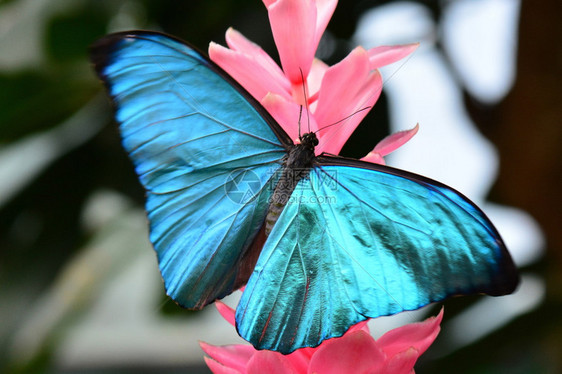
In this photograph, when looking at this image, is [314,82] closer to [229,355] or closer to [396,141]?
[396,141]

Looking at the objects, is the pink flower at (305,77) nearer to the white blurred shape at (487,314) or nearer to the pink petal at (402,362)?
the pink petal at (402,362)

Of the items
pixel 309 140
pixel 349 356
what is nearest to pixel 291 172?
pixel 309 140

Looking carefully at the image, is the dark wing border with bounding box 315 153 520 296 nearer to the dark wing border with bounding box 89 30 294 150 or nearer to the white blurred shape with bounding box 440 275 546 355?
the dark wing border with bounding box 89 30 294 150

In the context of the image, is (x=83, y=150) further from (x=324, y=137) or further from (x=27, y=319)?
(x=324, y=137)

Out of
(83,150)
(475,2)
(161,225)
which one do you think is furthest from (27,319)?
(475,2)

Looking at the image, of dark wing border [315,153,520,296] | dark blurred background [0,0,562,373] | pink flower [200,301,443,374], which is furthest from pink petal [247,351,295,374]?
dark blurred background [0,0,562,373]
